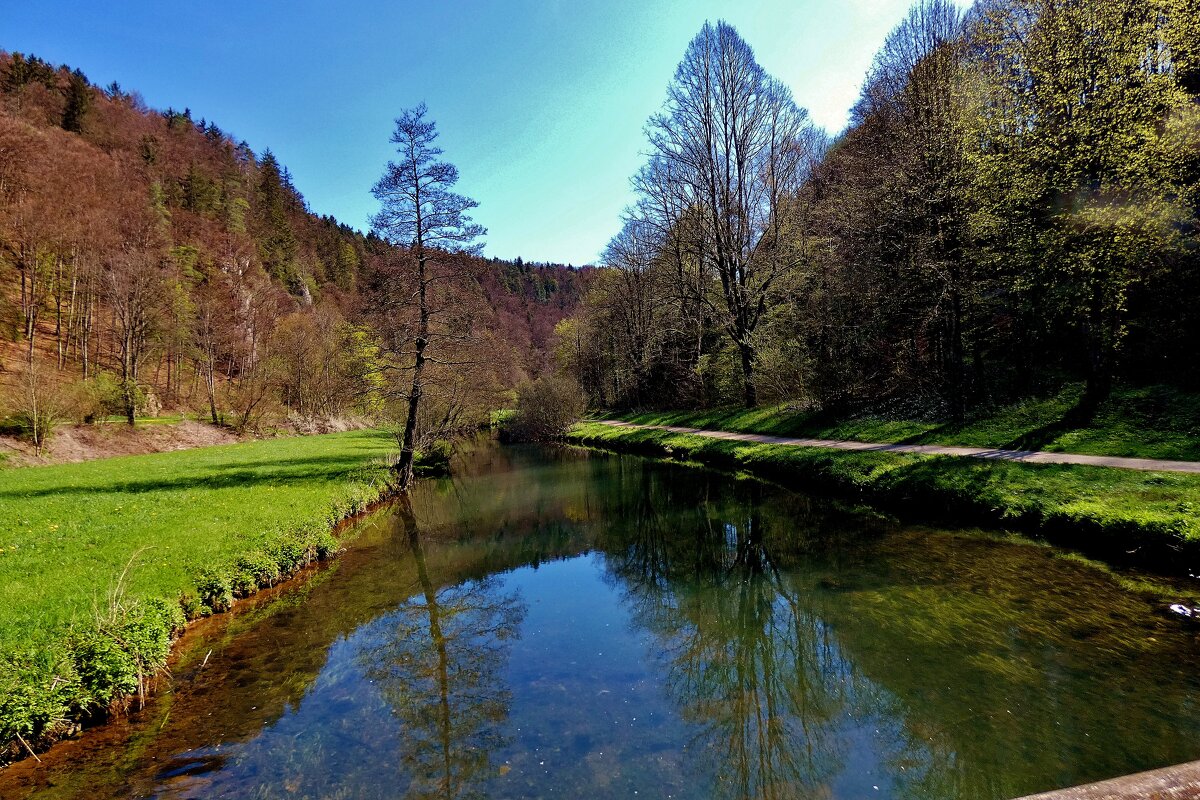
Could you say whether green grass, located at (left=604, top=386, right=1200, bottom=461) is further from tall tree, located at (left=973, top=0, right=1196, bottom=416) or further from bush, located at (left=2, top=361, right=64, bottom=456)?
bush, located at (left=2, top=361, right=64, bottom=456)

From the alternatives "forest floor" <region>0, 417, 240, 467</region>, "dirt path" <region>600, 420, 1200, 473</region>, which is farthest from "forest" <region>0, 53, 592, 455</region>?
"dirt path" <region>600, 420, 1200, 473</region>

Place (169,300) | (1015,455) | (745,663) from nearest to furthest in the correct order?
(745,663) → (1015,455) → (169,300)

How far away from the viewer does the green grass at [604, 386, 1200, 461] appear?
1049cm

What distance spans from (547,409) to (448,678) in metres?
30.3

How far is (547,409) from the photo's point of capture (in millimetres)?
36531

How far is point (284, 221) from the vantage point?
68.9 meters

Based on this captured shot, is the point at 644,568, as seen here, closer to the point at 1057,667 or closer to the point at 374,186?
the point at 1057,667

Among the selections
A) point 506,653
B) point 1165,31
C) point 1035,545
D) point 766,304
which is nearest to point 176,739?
point 506,653

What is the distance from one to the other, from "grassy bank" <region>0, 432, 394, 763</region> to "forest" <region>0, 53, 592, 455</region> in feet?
18.4

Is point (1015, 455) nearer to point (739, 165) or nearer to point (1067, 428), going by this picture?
point (1067, 428)

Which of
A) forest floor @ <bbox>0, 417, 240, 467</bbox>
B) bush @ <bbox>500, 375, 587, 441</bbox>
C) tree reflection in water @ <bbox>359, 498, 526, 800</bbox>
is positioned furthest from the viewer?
bush @ <bbox>500, 375, 587, 441</bbox>

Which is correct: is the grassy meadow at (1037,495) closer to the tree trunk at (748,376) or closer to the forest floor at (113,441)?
the tree trunk at (748,376)

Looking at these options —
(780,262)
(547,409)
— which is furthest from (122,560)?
(547,409)

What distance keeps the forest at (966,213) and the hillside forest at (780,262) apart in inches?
3.4
